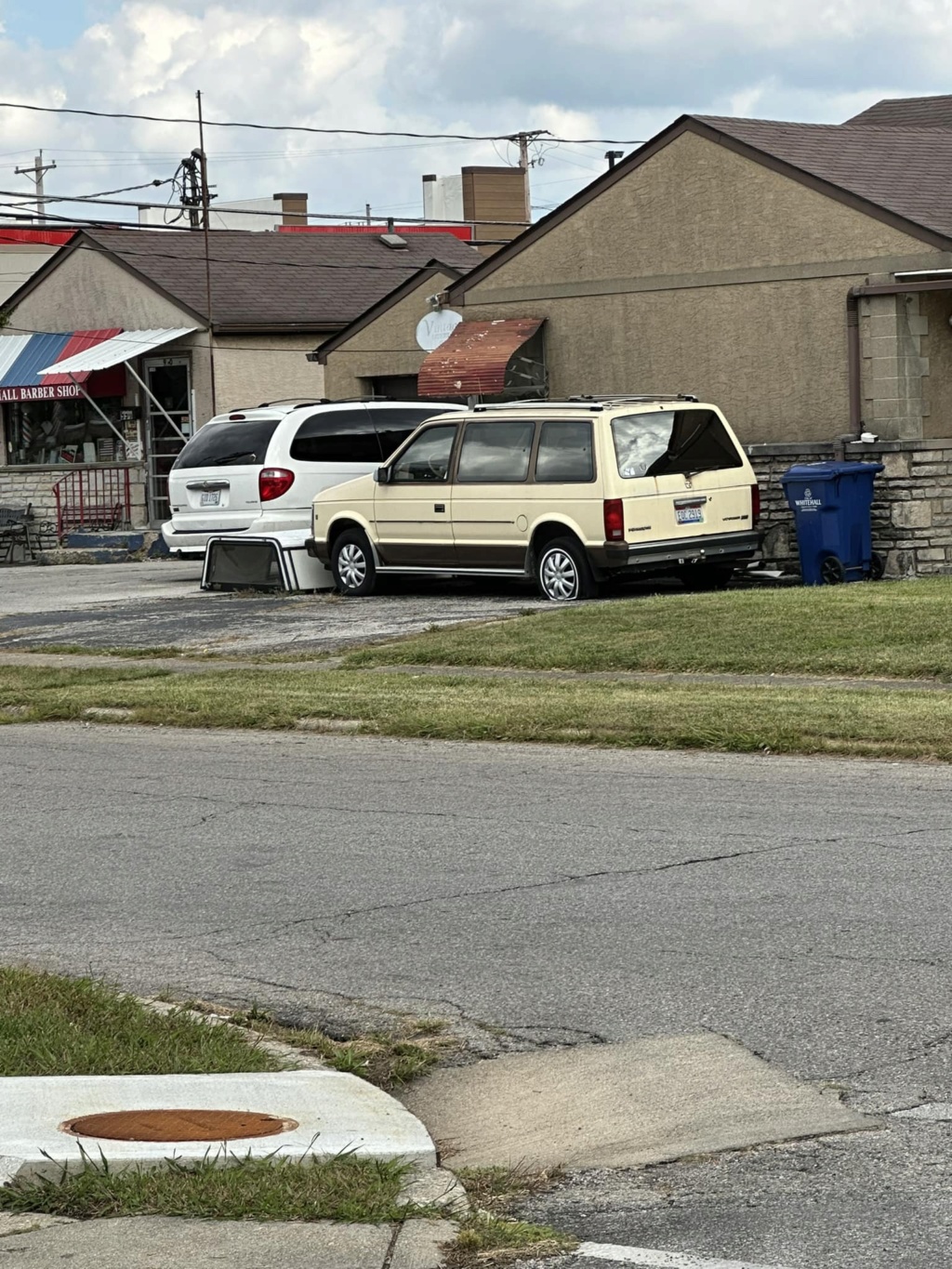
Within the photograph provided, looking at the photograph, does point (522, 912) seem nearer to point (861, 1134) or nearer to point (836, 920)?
point (836, 920)

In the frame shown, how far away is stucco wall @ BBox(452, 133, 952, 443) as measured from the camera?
69.3ft

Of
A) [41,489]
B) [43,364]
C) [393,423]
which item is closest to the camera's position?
[393,423]

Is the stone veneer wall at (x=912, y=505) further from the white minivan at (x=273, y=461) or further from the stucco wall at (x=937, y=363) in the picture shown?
the white minivan at (x=273, y=461)

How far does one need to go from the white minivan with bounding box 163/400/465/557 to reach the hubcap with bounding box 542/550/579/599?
15.0 feet

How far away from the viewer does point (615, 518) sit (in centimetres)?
1847

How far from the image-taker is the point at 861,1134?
193 inches

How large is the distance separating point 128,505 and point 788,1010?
2969 centimetres

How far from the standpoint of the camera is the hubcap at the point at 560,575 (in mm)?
18984

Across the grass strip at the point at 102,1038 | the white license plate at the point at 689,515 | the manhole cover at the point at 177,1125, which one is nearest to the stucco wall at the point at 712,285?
the white license plate at the point at 689,515

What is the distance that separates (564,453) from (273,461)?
16.4 feet

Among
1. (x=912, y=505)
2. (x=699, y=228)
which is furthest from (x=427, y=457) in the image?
(x=912, y=505)

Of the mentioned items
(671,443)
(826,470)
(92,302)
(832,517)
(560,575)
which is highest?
(92,302)

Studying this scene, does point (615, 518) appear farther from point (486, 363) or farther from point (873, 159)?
point (873, 159)

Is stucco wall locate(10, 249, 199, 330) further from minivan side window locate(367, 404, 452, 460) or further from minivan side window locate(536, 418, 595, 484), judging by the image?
minivan side window locate(536, 418, 595, 484)
